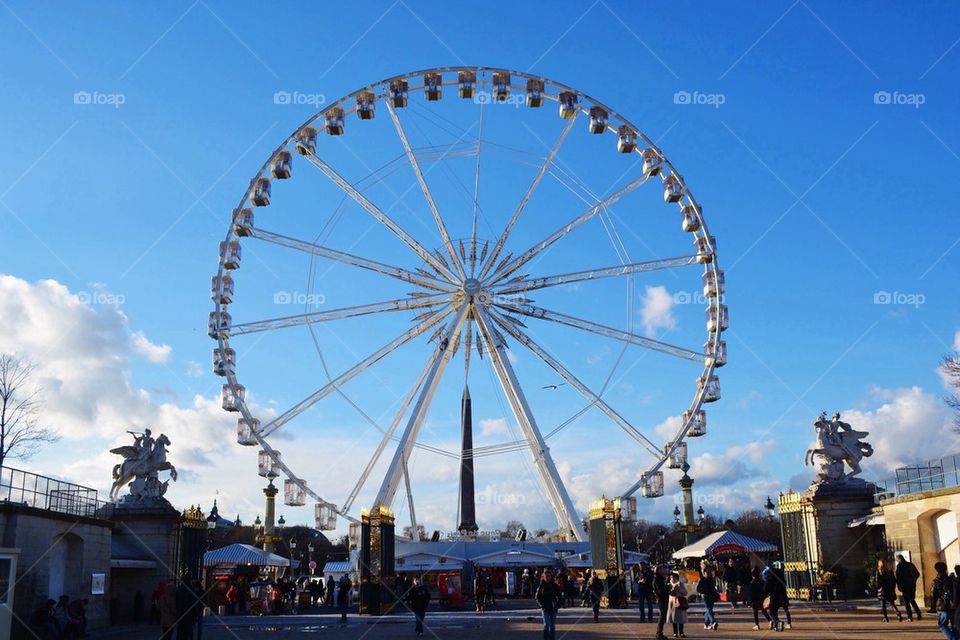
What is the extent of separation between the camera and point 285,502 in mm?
33531

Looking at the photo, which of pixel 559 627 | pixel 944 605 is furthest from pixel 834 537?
pixel 944 605

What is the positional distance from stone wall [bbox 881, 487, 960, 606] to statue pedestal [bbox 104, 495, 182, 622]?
22.0 meters

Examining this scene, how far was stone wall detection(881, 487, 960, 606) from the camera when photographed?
24125 millimetres

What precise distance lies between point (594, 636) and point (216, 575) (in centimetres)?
2385

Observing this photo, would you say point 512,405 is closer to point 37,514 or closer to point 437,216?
point 437,216

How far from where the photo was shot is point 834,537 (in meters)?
29.8

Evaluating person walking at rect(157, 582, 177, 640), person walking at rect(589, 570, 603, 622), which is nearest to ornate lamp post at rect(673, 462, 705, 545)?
person walking at rect(589, 570, 603, 622)

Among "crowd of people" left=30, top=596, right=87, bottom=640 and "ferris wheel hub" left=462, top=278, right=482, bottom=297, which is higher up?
"ferris wheel hub" left=462, top=278, right=482, bottom=297

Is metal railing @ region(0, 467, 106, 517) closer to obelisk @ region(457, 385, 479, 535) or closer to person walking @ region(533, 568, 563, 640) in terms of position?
person walking @ region(533, 568, 563, 640)

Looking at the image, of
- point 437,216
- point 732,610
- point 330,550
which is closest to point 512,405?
point 437,216

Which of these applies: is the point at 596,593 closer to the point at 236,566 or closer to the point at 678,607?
the point at 678,607

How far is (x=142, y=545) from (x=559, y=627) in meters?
15.8

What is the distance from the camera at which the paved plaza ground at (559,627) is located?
759 inches

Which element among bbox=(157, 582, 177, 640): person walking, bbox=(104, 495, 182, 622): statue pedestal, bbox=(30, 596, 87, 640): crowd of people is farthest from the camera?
bbox=(104, 495, 182, 622): statue pedestal
